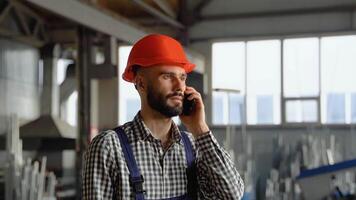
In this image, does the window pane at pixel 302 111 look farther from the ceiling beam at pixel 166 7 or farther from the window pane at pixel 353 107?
the ceiling beam at pixel 166 7

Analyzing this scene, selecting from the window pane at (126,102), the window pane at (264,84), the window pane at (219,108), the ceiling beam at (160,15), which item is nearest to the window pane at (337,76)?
the window pane at (264,84)

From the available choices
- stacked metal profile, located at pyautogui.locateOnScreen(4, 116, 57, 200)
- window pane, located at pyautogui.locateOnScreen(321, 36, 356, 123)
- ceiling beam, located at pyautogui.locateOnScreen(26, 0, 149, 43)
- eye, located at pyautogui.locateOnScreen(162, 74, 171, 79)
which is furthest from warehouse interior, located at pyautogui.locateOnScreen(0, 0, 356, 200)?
eye, located at pyautogui.locateOnScreen(162, 74, 171, 79)

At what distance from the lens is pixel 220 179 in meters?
1.25

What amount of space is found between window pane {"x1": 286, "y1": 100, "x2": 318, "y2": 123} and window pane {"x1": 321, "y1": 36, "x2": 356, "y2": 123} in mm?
153

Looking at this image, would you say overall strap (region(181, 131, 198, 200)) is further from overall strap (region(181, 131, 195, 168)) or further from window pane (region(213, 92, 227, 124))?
window pane (region(213, 92, 227, 124))

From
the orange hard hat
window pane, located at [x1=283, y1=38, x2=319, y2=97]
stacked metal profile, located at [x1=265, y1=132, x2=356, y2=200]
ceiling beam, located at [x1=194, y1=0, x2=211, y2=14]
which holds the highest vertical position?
ceiling beam, located at [x1=194, y1=0, x2=211, y2=14]

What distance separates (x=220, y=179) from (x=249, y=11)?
765 centimetres

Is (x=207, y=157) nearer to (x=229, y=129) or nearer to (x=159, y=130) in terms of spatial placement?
(x=159, y=130)

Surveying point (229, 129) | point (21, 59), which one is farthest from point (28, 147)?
point (229, 129)

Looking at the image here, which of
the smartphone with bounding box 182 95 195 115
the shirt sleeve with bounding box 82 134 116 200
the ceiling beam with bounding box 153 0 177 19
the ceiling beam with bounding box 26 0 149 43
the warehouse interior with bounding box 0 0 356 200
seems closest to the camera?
the shirt sleeve with bounding box 82 134 116 200

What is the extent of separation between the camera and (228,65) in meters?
8.62

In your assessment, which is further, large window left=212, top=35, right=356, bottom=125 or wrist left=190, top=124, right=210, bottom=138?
large window left=212, top=35, right=356, bottom=125

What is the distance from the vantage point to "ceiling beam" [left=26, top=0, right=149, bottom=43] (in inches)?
159

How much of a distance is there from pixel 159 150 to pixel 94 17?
3601 millimetres
